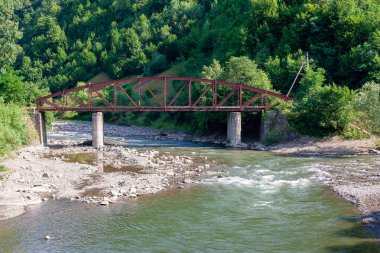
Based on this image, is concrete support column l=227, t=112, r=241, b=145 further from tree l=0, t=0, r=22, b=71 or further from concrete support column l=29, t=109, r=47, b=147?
tree l=0, t=0, r=22, b=71

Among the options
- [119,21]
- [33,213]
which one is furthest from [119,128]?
[119,21]

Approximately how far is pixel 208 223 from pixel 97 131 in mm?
38604

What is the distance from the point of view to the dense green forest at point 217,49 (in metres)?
59.2

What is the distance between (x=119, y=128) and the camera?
300 feet

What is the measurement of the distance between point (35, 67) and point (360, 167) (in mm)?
134388

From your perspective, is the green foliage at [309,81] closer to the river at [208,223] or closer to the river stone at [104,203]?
the river at [208,223]

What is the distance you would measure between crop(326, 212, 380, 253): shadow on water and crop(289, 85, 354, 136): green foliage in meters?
29.7

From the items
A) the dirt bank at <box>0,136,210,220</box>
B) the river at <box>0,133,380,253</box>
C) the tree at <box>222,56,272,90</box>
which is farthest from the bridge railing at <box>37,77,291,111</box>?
the river at <box>0,133,380,253</box>

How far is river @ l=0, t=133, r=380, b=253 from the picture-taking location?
2288 centimetres

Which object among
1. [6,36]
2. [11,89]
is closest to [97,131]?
[11,89]

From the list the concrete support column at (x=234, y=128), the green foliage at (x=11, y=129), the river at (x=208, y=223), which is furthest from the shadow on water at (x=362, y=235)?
the concrete support column at (x=234, y=128)

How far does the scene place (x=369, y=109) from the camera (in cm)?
5459

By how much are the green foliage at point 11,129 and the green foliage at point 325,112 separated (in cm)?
3504

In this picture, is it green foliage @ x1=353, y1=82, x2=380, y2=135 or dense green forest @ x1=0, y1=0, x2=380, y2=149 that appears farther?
dense green forest @ x1=0, y1=0, x2=380, y2=149
